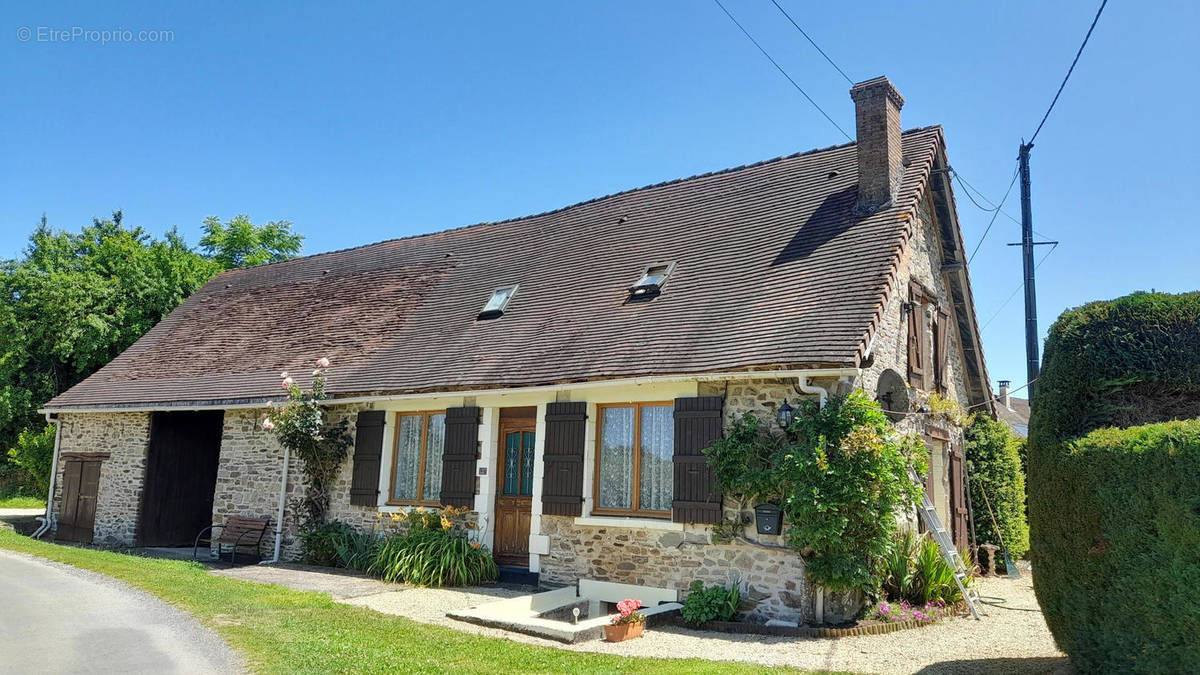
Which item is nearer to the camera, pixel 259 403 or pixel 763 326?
pixel 763 326

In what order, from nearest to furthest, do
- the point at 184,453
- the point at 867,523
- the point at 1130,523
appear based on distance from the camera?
the point at 1130,523 → the point at 867,523 → the point at 184,453

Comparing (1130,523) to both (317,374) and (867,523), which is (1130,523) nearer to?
(867,523)

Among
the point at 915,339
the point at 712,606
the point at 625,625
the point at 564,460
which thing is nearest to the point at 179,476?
the point at 564,460

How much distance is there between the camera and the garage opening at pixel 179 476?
1559 centimetres

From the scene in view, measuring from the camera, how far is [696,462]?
931 centimetres

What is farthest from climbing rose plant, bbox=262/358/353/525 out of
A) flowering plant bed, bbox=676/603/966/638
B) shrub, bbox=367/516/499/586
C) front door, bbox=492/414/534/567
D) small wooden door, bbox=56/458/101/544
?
flowering plant bed, bbox=676/603/966/638

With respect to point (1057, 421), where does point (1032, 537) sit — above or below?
below

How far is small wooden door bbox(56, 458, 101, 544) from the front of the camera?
52.7 feet

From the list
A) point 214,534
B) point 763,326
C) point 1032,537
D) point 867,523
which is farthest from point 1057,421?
point 214,534

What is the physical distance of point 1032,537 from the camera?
6219mm

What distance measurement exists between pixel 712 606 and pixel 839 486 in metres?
1.87

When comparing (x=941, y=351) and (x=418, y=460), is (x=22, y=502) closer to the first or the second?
(x=418, y=460)

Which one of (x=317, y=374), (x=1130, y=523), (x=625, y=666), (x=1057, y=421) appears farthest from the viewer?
(x=317, y=374)

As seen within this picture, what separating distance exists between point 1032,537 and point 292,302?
1578 cm
